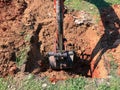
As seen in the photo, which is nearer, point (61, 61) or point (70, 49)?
point (61, 61)

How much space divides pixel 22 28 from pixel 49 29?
0.60 m

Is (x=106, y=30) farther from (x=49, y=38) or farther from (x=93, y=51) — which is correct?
(x=49, y=38)

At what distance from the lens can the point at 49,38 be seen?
6.49 m

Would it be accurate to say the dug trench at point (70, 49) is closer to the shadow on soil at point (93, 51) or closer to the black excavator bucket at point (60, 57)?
the shadow on soil at point (93, 51)

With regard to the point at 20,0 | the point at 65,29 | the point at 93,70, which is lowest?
the point at 93,70

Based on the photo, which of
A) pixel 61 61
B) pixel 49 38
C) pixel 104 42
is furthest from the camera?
pixel 49 38

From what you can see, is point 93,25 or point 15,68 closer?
point 15,68

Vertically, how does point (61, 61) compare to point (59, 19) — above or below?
below

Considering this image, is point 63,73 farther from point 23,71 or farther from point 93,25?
point 93,25

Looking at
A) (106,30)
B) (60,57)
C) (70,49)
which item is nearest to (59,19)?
(60,57)

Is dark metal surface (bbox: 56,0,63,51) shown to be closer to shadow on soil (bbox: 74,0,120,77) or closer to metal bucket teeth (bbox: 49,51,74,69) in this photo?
metal bucket teeth (bbox: 49,51,74,69)

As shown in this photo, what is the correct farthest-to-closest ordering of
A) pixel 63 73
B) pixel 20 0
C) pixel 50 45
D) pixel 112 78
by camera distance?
1. pixel 20 0
2. pixel 50 45
3. pixel 63 73
4. pixel 112 78

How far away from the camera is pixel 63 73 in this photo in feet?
18.6

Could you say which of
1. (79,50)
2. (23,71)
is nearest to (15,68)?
(23,71)
